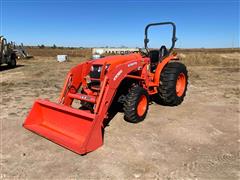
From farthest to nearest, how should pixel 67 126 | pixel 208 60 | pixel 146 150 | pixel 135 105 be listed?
pixel 208 60 → pixel 135 105 → pixel 67 126 → pixel 146 150

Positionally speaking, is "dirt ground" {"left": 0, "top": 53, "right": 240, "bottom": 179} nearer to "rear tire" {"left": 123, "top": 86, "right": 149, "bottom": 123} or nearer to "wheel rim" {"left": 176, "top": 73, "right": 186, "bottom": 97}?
"rear tire" {"left": 123, "top": 86, "right": 149, "bottom": 123}

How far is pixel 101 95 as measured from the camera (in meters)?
4.59

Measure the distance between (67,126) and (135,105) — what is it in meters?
1.38

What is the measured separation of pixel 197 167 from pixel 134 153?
962 millimetres

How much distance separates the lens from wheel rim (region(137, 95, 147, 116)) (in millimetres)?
5530

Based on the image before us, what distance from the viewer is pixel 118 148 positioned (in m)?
4.35

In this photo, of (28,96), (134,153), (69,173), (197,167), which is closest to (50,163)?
(69,173)

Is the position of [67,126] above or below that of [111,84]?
below

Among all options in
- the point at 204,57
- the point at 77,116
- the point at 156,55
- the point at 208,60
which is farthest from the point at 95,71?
the point at 204,57

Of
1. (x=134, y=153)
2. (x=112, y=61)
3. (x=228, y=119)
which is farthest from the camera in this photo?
(x=228, y=119)

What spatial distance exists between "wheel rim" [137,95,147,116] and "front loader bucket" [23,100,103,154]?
4.64 ft

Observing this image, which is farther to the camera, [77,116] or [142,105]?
[142,105]

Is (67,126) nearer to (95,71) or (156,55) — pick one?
(95,71)

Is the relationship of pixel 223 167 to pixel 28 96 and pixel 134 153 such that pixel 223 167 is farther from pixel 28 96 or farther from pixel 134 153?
pixel 28 96
